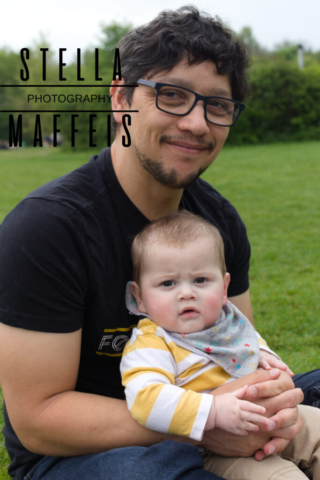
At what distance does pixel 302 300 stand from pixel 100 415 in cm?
351

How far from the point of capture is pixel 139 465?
176cm

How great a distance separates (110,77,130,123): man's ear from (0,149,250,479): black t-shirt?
0.20 metres

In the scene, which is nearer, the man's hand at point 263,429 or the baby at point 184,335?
the baby at point 184,335

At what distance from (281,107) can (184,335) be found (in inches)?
1037

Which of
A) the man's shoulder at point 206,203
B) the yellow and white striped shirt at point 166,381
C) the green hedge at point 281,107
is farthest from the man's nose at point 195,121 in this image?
the green hedge at point 281,107

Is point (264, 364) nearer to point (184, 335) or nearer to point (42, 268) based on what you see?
point (184, 335)

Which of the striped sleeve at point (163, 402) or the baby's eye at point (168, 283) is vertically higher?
the baby's eye at point (168, 283)

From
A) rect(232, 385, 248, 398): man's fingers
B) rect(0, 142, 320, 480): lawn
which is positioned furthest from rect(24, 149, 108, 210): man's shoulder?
rect(0, 142, 320, 480): lawn

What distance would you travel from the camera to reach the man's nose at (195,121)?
218 centimetres

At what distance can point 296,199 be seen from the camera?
387 inches

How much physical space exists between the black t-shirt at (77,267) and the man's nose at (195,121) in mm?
382

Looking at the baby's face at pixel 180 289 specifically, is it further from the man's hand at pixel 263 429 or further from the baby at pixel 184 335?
the man's hand at pixel 263 429

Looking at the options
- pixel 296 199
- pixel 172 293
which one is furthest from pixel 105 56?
pixel 172 293

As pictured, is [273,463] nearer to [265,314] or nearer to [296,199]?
[265,314]
